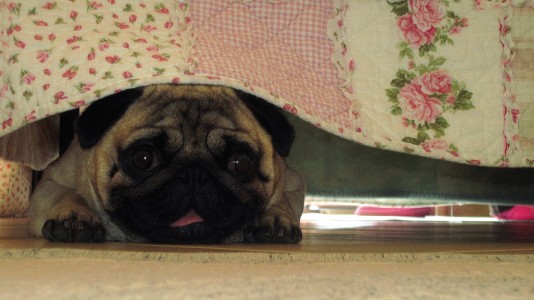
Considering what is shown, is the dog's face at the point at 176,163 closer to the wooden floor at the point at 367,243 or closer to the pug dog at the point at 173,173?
the pug dog at the point at 173,173

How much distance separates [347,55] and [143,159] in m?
0.73

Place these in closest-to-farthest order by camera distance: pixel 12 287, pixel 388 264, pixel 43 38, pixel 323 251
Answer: pixel 12 287, pixel 388 264, pixel 323 251, pixel 43 38

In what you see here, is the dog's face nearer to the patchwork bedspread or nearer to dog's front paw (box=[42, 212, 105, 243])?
dog's front paw (box=[42, 212, 105, 243])

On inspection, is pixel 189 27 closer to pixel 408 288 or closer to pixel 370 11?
pixel 370 11

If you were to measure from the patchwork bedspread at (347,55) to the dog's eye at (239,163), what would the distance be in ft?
0.92

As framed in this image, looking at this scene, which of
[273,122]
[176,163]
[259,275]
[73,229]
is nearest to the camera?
[259,275]

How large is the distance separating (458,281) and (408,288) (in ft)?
0.41

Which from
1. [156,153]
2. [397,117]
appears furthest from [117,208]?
[397,117]

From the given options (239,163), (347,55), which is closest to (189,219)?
(239,163)

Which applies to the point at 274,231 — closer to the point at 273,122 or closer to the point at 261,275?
the point at 273,122

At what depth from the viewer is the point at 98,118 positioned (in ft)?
6.98

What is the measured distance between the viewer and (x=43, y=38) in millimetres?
1979

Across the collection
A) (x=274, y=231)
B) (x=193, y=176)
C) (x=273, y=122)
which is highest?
(x=273, y=122)

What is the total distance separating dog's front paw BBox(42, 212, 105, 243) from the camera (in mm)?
1951
